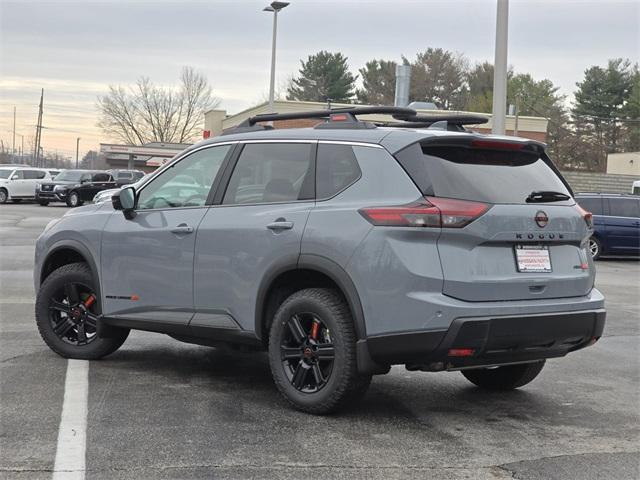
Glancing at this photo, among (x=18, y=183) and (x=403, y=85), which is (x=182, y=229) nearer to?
(x=403, y=85)

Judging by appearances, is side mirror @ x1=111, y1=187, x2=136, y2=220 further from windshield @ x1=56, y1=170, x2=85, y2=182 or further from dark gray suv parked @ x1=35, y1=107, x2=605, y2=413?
windshield @ x1=56, y1=170, x2=85, y2=182

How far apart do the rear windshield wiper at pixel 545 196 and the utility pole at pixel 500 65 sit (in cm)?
890

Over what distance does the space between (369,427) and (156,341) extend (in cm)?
341

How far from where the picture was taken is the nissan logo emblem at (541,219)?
526 centimetres

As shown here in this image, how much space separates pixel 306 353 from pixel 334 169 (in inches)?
46.8

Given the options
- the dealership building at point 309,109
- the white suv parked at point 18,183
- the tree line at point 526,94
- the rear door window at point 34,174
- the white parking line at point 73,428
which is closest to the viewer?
the white parking line at point 73,428

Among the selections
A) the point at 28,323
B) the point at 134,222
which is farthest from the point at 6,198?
the point at 134,222

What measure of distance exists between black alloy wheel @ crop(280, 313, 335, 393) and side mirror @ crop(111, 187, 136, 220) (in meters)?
1.84

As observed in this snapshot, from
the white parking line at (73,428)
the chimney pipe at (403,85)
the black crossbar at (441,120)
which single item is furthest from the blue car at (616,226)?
the white parking line at (73,428)

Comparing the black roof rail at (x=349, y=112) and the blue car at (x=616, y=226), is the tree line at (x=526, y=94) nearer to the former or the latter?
the blue car at (x=616, y=226)

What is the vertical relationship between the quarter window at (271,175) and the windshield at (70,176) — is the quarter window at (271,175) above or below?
below

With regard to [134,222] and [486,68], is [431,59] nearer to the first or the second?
[486,68]

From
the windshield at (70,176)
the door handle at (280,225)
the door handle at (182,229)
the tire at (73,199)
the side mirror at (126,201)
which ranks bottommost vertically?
the tire at (73,199)

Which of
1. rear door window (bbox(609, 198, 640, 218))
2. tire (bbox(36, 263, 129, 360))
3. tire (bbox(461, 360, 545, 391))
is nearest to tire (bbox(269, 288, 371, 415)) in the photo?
tire (bbox(461, 360, 545, 391))
